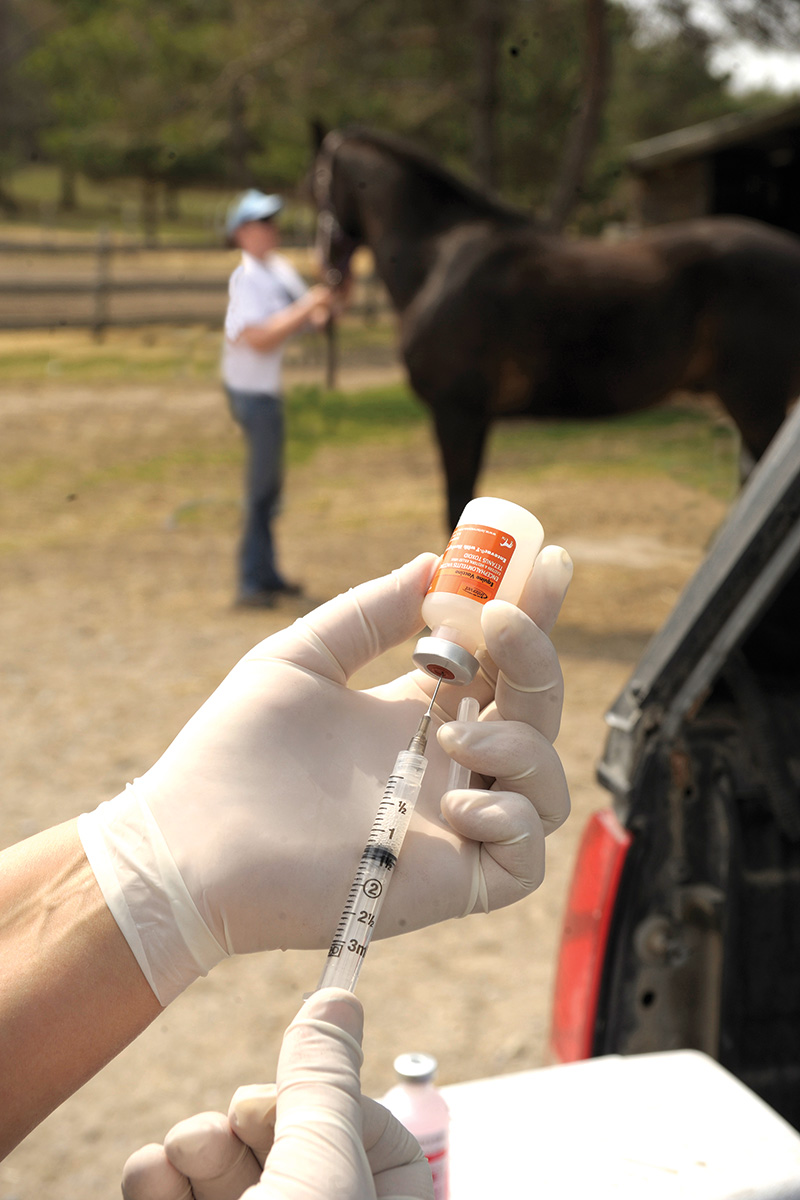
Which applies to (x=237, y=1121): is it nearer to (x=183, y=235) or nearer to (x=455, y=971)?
(x=455, y=971)

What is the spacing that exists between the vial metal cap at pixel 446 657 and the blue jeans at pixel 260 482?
3990 millimetres

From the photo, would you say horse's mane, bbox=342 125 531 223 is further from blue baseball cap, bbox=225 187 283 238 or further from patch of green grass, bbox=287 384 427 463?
patch of green grass, bbox=287 384 427 463

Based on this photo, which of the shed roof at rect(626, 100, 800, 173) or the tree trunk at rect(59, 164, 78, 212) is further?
the tree trunk at rect(59, 164, 78, 212)

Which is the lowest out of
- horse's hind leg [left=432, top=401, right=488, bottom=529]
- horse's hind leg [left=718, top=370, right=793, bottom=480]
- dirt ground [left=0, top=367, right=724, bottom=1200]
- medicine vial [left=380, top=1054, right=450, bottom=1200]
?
dirt ground [left=0, top=367, right=724, bottom=1200]

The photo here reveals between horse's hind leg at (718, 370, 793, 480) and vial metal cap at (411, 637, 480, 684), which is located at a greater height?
vial metal cap at (411, 637, 480, 684)

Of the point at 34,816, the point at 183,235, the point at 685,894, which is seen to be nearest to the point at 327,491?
the point at 34,816

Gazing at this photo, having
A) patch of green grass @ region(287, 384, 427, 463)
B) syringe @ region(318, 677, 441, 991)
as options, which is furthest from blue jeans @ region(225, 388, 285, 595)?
syringe @ region(318, 677, 441, 991)

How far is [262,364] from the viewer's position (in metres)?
4.74

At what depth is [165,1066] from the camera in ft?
8.29

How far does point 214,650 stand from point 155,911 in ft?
12.7

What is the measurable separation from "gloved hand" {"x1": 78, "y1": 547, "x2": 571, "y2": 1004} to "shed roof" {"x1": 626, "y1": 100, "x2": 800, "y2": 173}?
1037 centimetres

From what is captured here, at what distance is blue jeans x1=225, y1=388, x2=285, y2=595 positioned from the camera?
495 cm

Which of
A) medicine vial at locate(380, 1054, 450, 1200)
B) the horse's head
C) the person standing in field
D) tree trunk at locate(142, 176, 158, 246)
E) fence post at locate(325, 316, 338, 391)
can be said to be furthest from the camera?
tree trunk at locate(142, 176, 158, 246)

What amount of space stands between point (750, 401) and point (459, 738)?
4.23m
